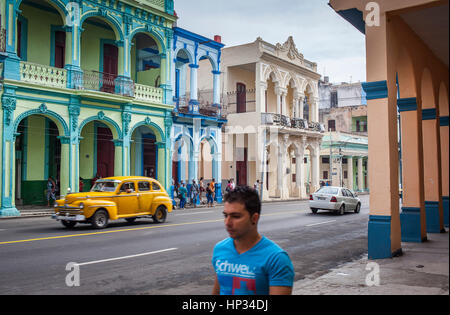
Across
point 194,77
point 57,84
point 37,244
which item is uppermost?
point 194,77

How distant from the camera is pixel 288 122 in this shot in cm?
3609

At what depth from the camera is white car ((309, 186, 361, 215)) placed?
20.0 m

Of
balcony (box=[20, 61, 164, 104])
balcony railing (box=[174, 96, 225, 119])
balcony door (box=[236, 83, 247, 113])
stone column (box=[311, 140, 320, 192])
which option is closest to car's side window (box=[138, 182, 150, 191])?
balcony (box=[20, 61, 164, 104])

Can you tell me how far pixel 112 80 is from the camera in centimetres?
2380

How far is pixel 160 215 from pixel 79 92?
867 centimetres

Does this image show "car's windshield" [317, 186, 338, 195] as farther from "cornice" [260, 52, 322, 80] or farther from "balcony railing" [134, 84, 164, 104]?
"cornice" [260, 52, 322, 80]

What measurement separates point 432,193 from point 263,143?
22.4 m

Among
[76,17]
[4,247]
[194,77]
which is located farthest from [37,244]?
[194,77]

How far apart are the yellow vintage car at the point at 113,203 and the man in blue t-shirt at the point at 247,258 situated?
11185 mm

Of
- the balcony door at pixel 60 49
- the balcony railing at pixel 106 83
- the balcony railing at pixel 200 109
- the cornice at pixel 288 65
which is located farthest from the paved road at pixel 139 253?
the cornice at pixel 288 65

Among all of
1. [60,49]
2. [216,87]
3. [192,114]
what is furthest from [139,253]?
[216,87]

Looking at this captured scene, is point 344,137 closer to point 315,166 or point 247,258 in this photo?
point 315,166

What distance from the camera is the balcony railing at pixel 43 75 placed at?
A: 753 inches
